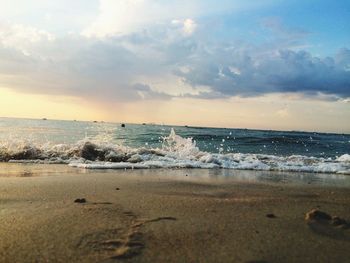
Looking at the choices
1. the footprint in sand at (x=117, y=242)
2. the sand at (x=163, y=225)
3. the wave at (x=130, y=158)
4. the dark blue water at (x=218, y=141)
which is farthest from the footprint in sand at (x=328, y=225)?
the dark blue water at (x=218, y=141)

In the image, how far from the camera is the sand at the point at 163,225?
11.2 ft

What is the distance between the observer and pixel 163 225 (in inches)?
170

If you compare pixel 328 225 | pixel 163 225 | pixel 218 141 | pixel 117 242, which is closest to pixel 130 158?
pixel 163 225

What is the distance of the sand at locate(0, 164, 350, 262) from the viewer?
11.2ft

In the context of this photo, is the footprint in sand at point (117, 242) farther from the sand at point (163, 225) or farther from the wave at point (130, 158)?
the wave at point (130, 158)

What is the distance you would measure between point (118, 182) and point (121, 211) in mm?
3103

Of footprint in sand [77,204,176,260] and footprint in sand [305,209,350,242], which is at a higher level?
footprint in sand [77,204,176,260]

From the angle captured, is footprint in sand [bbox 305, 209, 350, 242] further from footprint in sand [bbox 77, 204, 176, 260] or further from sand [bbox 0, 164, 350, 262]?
footprint in sand [bbox 77, 204, 176, 260]

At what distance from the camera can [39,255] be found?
328cm

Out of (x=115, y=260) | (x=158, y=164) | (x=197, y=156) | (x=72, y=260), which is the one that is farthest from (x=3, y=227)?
(x=197, y=156)

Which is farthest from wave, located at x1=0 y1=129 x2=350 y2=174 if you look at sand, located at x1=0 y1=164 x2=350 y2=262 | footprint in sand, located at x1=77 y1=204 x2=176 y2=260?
footprint in sand, located at x1=77 y1=204 x2=176 y2=260

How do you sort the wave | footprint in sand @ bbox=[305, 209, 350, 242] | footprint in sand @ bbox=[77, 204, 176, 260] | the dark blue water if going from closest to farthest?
1. footprint in sand @ bbox=[77, 204, 176, 260]
2. footprint in sand @ bbox=[305, 209, 350, 242]
3. the wave
4. the dark blue water

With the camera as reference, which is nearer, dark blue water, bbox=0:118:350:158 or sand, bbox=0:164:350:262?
sand, bbox=0:164:350:262

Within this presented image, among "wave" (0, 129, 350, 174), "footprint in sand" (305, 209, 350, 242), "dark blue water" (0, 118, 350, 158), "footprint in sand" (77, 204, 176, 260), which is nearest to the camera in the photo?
"footprint in sand" (77, 204, 176, 260)
